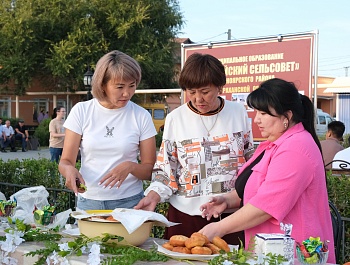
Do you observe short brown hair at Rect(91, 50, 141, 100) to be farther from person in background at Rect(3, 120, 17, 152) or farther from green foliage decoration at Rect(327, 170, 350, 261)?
person in background at Rect(3, 120, 17, 152)

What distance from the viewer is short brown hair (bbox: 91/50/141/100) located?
278 cm

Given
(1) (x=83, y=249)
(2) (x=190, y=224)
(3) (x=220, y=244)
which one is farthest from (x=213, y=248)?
(2) (x=190, y=224)

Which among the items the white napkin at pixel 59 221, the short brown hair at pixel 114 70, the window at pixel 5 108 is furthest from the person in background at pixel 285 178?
the window at pixel 5 108

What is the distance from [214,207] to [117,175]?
514 mm

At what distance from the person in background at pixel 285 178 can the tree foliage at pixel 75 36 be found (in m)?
25.0

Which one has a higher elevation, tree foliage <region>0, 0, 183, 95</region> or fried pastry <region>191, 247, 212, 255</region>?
tree foliage <region>0, 0, 183, 95</region>

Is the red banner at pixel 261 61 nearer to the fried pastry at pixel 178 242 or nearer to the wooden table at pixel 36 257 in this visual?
the wooden table at pixel 36 257

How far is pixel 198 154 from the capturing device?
282cm

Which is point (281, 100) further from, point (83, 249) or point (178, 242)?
point (83, 249)

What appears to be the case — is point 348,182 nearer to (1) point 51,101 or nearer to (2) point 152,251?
(2) point 152,251

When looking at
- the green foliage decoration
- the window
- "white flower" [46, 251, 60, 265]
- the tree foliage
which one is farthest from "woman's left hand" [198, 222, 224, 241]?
the window

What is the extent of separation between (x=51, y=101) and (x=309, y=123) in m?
33.0

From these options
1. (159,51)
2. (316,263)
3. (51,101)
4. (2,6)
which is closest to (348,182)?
(316,263)

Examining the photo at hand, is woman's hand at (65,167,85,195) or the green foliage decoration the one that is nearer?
woman's hand at (65,167,85,195)
